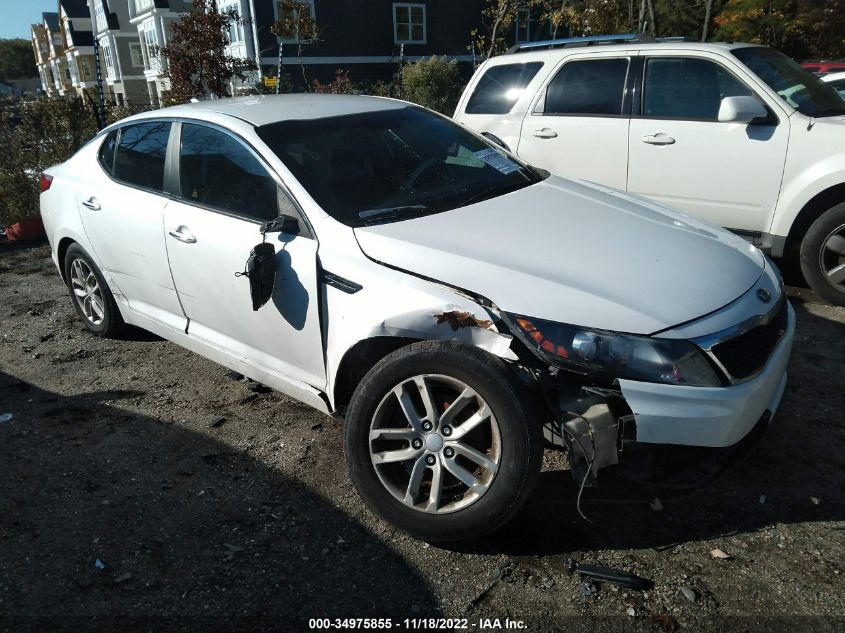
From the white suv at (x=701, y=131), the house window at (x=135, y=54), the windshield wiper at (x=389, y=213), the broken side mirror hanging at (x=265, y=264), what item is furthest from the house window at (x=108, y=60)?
the windshield wiper at (x=389, y=213)

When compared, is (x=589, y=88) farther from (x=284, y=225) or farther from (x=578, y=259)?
(x=284, y=225)

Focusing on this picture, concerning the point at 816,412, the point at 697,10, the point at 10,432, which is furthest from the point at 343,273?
the point at 697,10

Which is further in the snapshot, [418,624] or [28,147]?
[28,147]

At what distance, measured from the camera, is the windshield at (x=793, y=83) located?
5289 millimetres

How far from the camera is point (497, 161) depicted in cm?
407

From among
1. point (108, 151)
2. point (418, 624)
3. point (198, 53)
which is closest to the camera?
point (418, 624)

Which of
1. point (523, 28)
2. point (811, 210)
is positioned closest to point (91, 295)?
point (811, 210)

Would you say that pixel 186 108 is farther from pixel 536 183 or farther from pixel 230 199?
pixel 536 183

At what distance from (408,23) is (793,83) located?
2682cm

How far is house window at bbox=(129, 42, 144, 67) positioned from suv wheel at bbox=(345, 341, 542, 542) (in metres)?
47.6

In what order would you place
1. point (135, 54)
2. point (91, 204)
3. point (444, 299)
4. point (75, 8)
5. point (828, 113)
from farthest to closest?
point (75, 8) < point (135, 54) < point (828, 113) < point (91, 204) < point (444, 299)

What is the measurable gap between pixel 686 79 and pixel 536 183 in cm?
255

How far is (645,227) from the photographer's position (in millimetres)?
3312

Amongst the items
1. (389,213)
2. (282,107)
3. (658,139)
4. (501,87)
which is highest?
(282,107)
